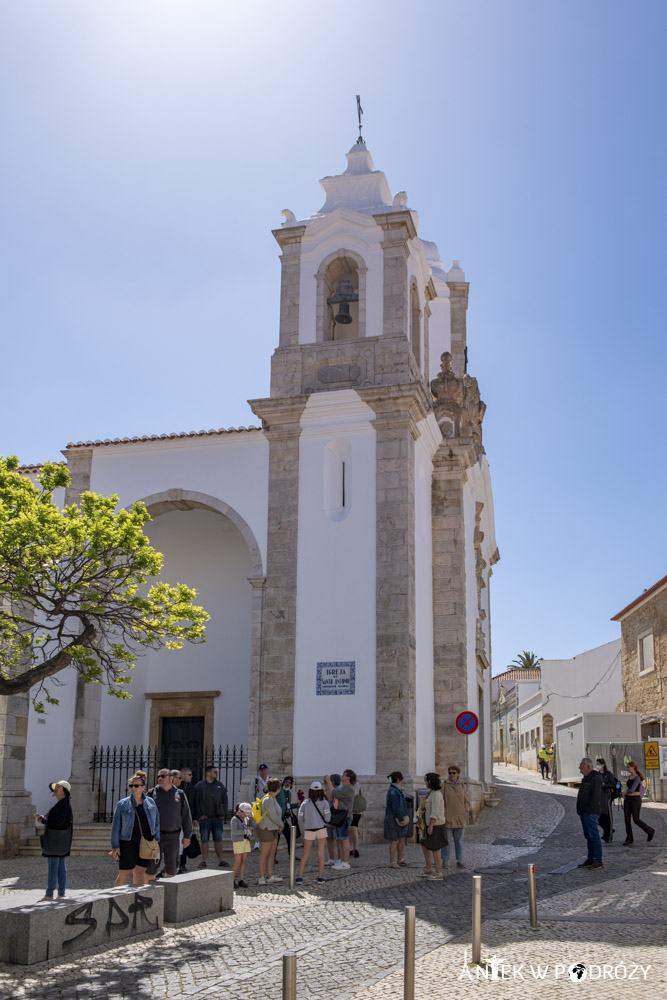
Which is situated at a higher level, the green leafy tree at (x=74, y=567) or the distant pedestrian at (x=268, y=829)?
the green leafy tree at (x=74, y=567)

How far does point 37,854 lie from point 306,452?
8208 millimetres

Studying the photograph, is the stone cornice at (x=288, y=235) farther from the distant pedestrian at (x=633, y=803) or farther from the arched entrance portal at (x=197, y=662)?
the distant pedestrian at (x=633, y=803)

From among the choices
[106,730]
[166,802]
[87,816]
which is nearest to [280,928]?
[166,802]

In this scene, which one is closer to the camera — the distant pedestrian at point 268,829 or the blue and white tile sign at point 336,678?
the distant pedestrian at point 268,829

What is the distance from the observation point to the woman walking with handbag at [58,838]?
372 inches

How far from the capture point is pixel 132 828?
962 centimetres

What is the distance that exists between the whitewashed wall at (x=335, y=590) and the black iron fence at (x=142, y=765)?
1.75 metres

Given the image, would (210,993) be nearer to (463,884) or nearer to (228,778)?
(463,884)

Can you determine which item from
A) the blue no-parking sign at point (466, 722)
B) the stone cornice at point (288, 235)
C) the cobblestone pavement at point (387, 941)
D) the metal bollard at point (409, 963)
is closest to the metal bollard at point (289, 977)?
the metal bollard at point (409, 963)

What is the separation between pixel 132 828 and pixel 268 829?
2.56 meters

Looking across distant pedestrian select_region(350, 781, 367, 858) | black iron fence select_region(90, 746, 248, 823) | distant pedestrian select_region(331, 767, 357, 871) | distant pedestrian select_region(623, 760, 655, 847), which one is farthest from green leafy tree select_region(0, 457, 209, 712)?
distant pedestrian select_region(623, 760, 655, 847)

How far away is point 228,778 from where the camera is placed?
63.5 feet

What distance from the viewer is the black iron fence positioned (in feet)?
60.0

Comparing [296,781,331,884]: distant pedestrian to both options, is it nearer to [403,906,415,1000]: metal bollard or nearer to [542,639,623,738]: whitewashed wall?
[403,906,415,1000]: metal bollard
